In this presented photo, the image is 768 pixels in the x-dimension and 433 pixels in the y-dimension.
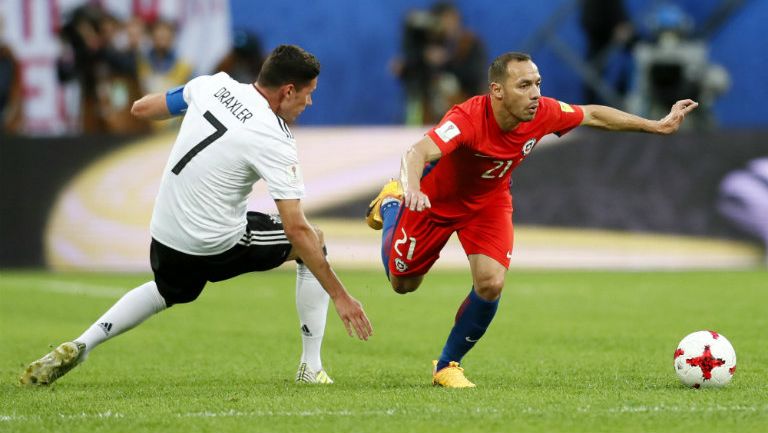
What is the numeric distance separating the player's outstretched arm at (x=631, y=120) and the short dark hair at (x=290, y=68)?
72.9 inches

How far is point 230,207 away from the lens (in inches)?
301

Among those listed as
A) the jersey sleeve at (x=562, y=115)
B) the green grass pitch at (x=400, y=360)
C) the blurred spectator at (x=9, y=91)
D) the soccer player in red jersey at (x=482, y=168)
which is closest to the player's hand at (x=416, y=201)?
the soccer player in red jersey at (x=482, y=168)

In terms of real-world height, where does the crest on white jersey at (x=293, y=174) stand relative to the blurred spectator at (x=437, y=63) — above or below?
below

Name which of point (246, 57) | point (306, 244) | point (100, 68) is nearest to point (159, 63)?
point (100, 68)

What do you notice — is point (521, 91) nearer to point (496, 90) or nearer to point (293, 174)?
point (496, 90)

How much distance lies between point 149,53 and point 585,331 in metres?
9.76

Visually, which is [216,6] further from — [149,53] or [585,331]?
[585,331]

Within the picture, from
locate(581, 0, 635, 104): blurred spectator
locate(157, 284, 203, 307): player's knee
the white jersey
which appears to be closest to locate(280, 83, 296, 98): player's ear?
the white jersey

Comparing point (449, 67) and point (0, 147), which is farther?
point (449, 67)

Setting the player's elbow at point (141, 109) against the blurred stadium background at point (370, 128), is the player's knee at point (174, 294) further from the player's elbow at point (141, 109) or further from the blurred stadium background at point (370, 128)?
the blurred stadium background at point (370, 128)

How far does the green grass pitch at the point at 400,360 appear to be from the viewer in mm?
6426

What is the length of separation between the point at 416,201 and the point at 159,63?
12557 millimetres

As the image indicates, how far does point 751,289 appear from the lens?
14.1m

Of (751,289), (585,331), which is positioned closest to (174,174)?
(585,331)
